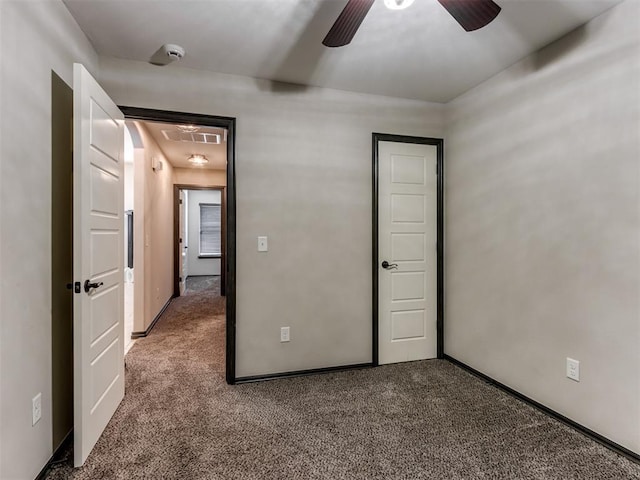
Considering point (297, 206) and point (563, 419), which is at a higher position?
point (297, 206)

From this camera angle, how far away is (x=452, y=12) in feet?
4.82

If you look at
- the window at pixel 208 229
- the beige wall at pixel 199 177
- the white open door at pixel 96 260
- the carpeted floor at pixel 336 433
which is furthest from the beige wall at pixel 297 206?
the window at pixel 208 229

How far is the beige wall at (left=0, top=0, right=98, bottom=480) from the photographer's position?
1388 millimetres

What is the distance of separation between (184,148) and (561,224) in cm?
454

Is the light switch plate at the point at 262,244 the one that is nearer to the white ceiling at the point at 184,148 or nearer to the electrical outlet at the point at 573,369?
the white ceiling at the point at 184,148

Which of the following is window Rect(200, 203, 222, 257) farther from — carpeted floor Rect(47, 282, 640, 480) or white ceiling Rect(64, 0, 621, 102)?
white ceiling Rect(64, 0, 621, 102)

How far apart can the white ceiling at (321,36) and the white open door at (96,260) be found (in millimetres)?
482

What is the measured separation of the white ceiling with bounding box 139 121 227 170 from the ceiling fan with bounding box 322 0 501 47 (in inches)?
102

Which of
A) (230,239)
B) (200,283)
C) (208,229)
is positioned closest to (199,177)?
(200,283)

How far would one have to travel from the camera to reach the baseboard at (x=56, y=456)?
1642 mm

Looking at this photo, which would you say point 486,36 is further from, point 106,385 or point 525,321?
point 106,385

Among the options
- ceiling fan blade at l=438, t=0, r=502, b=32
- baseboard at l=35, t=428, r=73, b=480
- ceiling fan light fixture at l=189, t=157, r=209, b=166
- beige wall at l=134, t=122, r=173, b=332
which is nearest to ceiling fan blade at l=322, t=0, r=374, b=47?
ceiling fan blade at l=438, t=0, r=502, b=32

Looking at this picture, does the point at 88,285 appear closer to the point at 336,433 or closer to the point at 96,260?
the point at 96,260

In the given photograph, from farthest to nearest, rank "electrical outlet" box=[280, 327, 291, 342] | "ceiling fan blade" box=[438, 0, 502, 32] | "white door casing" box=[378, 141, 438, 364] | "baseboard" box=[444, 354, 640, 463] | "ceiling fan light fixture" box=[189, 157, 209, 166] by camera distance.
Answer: "ceiling fan light fixture" box=[189, 157, 209, 166], "white door casing" box=[378, 141, 438, 364], "electrical outlet" box=[280, 327, 291, 342], "baseboard" box=[444, 354, 640, 463], "ceiling fan blade" box=[438, 0, 502, 32]
